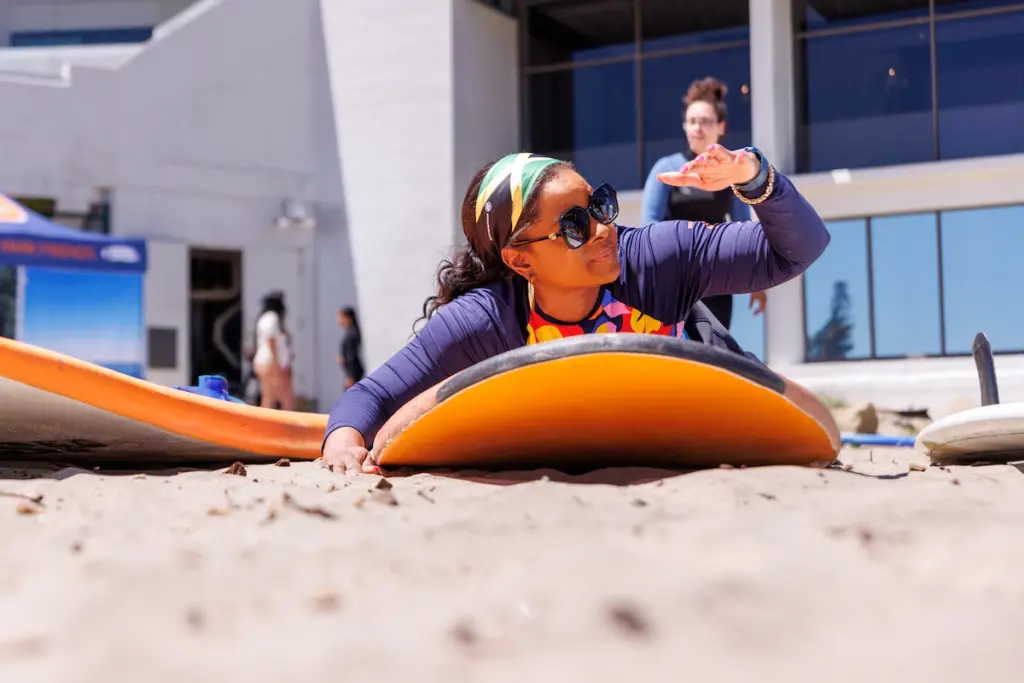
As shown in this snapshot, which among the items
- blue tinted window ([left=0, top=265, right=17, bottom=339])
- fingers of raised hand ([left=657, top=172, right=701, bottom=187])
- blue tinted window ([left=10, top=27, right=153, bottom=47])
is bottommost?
fingers of raised hand ([left=657, top=172, right=701, bottom=187])

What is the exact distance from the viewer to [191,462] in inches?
131

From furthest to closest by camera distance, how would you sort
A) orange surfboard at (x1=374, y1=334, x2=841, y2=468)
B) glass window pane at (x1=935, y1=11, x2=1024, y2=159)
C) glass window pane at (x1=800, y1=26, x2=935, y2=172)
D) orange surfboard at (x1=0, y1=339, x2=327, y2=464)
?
glass window pane at (x1=800, y1=26, x2=935, y2=172), glass window pane at (x1=935, y1=11, x2=1024, y2=159), orange surfboard at (x1=0, y1=339, x2=327, y2=464), orange surfboard at (x1=374, y1=334, x2=841, y2=468)

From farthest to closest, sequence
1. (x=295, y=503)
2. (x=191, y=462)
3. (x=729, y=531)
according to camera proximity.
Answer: (x=191, y=462) → (x=295, y=503) → (x=729, y=531)

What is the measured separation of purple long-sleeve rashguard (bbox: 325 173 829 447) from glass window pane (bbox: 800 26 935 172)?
1077 centimetres

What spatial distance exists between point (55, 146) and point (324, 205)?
3.38m

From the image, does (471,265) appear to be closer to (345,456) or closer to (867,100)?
(345,456)

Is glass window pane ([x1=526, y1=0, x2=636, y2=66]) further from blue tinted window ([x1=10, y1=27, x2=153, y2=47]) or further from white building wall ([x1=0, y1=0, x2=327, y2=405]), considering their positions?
blue tinted window ([x1=10, y1=27, x2=153, y2=47])

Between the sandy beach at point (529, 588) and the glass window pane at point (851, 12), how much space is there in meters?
12.4

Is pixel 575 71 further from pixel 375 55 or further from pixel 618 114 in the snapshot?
pixel 375 55

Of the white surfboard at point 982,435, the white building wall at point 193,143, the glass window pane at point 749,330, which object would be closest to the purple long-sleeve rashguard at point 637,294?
the white surfboard at point 982,435

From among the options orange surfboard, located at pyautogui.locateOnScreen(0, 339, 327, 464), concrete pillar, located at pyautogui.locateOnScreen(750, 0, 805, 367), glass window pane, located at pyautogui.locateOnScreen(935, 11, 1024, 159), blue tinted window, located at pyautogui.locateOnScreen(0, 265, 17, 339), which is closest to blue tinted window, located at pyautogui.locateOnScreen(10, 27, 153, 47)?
blue tinted window, located at pyautogui.locateOnScreen(0, 265, 17, 339)

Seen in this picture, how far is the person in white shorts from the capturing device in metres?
11.4

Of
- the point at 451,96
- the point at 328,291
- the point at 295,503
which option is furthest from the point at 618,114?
the point at 295,503

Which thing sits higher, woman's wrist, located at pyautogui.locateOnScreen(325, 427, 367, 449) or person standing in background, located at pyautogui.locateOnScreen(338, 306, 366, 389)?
person standing in background, located at pyautogui.locateOnScreen(338, 306, 366, 389)
